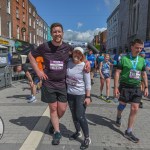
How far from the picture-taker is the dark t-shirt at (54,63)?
405 cm

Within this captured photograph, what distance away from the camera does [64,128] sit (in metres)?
5.06

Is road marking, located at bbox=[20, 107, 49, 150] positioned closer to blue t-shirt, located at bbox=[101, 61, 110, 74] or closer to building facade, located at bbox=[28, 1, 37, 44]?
blue t-shirt, located at bbox=[101, 61, 110, 74]

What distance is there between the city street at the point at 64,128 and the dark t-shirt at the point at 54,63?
103 centimetres

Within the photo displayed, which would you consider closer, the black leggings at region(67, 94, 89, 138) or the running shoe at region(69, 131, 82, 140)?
the black leggings at region(67, 94, 89, 138)

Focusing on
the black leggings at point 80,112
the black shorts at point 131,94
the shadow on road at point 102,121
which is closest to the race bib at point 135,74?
the black shorts at point 131,94

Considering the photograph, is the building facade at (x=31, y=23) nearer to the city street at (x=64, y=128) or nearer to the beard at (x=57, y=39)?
the city street at (x=64, y=128)

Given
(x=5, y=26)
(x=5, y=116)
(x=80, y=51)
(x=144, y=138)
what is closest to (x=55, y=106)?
(x=80, y=51)

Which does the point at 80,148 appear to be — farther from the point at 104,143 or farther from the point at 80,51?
the point at 80,51

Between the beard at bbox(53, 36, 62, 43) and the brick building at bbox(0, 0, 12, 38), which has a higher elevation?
the brick building at bbox(0, 0, 12, 38)

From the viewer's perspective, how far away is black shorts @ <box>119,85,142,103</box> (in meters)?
4.58

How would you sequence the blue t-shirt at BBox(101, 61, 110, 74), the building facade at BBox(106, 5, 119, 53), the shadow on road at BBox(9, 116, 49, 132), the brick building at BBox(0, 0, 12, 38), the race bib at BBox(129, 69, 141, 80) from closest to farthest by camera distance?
the race bib at BBox(129, 69, 141, 80), the shadow on road at BBox(9, 116, 49, 132), the blue t-shirt at BBox(101, 61, 110, 74), the brick building at BBox(0, 0, 12, 38), the building facade at BBox(106, 5, 119, 53)

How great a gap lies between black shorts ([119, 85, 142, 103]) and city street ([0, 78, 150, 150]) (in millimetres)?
685

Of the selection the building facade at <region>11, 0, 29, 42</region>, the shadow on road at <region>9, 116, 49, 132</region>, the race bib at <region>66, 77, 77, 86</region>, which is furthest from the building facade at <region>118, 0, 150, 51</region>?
the race bib at <region>66, 77, 77, 86</region>

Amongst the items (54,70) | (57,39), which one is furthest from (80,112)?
(57,39)
